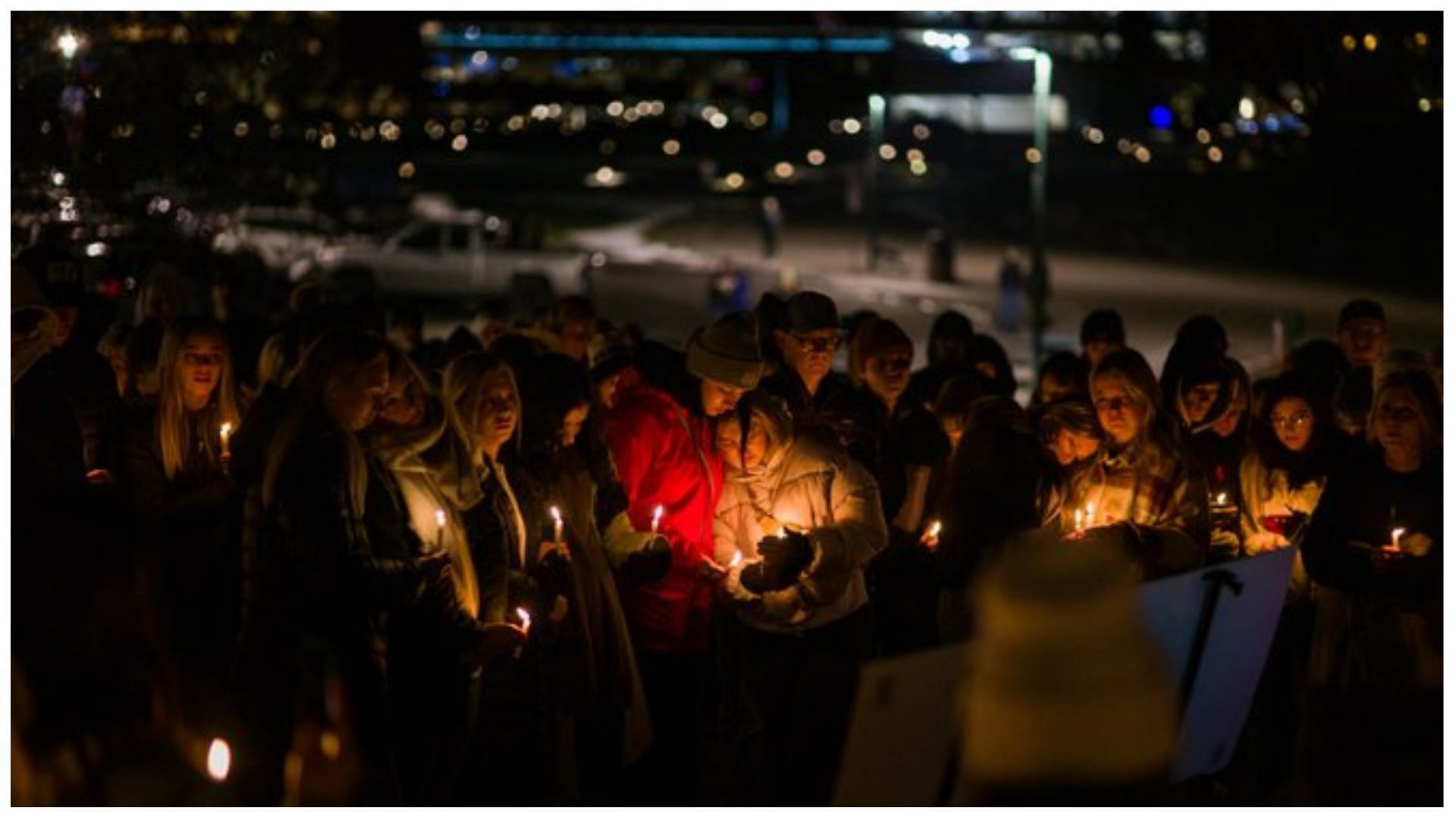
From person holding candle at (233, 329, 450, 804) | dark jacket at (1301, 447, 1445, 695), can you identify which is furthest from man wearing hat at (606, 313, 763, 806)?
dark jacket at (1301, 447, 1445, 695)

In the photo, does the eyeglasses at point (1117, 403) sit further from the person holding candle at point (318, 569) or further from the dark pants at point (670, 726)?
the person holding candle at point (318, 569)

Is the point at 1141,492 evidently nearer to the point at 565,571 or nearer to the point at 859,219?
the point at 565,571

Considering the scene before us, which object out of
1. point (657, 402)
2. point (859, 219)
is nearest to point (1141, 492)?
point (657, 402)

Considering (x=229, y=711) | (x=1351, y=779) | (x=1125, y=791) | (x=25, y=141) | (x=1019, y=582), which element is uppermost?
(x=25, y=141)

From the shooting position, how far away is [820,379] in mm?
9266

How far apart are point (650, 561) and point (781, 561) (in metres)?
0.52

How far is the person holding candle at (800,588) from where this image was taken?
7074mm

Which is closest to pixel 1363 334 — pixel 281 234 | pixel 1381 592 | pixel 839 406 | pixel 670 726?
pixel 839 406

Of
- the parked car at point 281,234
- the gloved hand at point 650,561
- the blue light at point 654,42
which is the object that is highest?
the blue light at point 654,42

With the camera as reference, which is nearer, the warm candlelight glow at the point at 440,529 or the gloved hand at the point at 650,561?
the warm candlelight glow at the point at 440,529

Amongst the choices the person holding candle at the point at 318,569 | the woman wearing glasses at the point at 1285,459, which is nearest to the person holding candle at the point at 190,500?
the person holding candle at the point at 318,569

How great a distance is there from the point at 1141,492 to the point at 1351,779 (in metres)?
1.11

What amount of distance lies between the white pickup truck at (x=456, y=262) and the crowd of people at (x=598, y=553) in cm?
2282

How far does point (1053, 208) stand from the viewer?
193 ft
